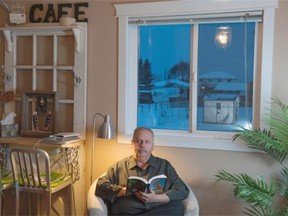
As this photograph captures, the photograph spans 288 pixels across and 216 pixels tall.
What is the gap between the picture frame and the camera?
3.18 meters

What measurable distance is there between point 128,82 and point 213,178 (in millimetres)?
1091

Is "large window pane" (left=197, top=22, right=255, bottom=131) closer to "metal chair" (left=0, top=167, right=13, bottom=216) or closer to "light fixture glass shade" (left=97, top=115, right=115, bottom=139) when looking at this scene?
"light fixture glass shade" (left=97, top=115, right=115, bottom=139)

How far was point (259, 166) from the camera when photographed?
8.95 feet

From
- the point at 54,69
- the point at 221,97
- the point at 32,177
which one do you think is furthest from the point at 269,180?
the point at 54,69

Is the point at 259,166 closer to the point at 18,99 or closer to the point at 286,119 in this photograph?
the point at 286,119

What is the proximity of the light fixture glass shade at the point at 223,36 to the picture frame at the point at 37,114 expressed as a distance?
1.55m

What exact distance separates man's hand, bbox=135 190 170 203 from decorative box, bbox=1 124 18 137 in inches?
55.9

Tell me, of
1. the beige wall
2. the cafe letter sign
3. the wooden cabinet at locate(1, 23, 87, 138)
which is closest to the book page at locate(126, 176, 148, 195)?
the beige wall

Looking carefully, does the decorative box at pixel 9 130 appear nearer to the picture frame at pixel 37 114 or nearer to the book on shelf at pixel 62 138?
the picture frame at pixel 37 114

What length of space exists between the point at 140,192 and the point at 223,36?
1.47 m

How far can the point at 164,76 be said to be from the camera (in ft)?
10.2

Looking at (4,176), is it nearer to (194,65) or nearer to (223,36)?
(194,65)

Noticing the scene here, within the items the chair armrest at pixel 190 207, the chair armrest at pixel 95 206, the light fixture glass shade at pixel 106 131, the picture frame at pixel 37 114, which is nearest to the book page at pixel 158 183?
the chair armrest at pixel 190 207

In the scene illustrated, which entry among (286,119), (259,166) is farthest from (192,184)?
(286,119)
